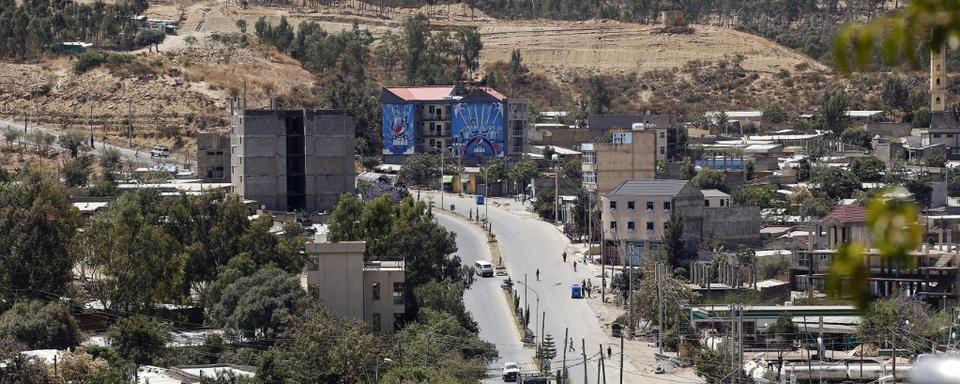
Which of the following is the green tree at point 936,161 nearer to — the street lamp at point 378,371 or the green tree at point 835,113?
the green tree at point 835,113

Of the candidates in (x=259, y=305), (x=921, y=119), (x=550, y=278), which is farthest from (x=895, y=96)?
(x=259, y=305)

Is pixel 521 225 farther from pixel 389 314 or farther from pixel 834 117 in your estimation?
pixel 834 117

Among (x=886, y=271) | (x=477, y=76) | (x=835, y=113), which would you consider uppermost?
(x=477, y=76)

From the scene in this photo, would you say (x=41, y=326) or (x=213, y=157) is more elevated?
(x=213, y=157)

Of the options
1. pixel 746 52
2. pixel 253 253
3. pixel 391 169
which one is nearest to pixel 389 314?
pixel 253 253

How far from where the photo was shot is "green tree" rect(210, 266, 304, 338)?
44.9 m

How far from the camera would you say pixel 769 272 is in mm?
58125

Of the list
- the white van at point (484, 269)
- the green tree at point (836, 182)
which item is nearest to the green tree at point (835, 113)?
the green tree at point (836, 182)

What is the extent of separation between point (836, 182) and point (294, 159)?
Answer: 24587 mm

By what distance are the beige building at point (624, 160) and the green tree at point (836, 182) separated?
1020cm

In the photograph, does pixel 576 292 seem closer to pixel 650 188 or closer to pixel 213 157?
pixel 650 188

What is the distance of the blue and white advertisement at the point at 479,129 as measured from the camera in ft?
310

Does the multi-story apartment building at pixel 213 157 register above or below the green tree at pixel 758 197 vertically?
above

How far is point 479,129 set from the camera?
9500 cm
